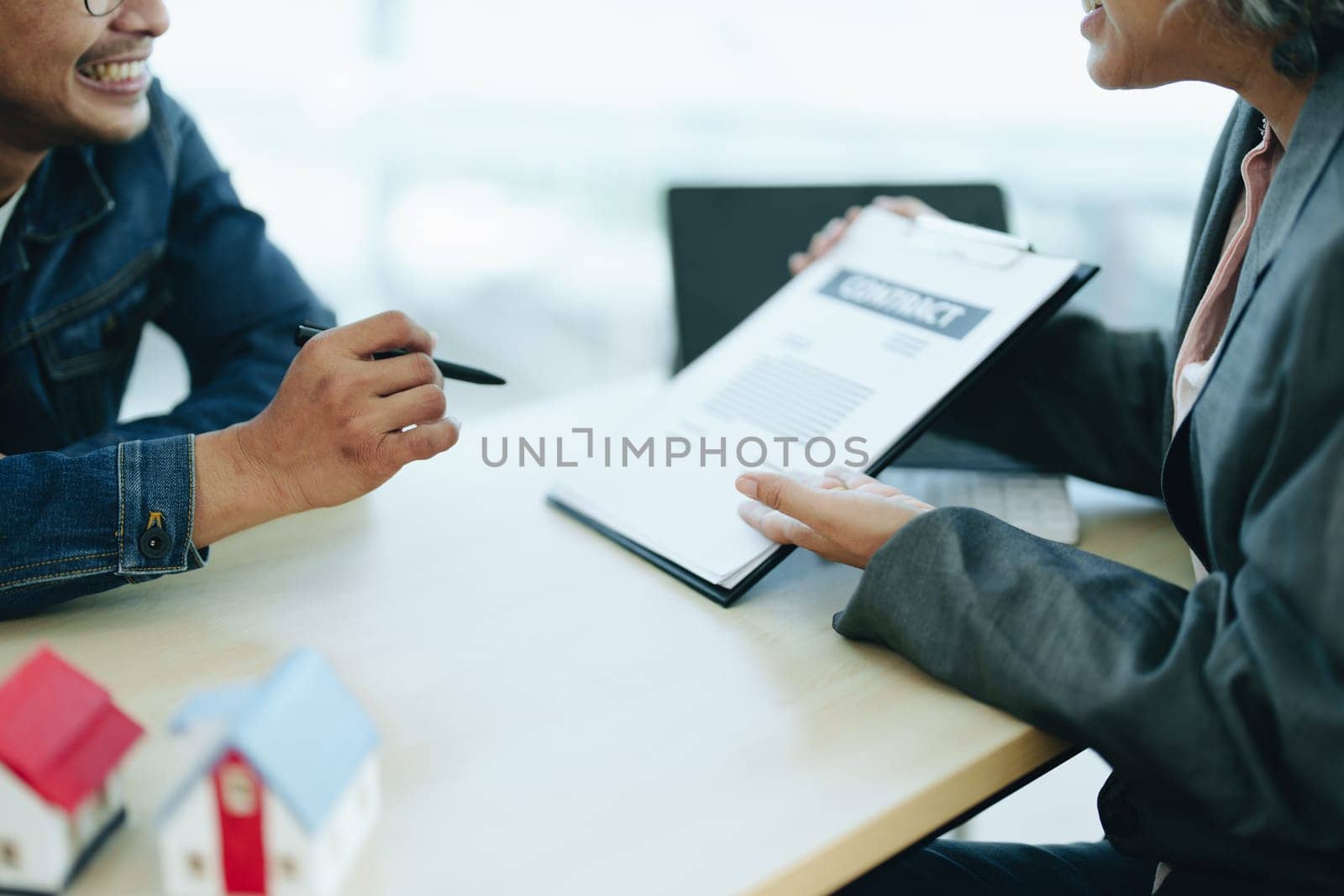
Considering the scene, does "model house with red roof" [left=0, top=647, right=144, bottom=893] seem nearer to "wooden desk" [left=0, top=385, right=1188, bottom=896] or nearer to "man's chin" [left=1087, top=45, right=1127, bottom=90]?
"wooden desk" [left=0, top=385, right=1188, bottom=896]

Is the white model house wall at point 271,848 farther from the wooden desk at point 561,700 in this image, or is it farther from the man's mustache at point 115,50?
the man's mustache at point 115,50

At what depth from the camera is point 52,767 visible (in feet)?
1.86

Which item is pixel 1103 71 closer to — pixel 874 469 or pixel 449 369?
pixel 874 469

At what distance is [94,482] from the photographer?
2.87 ft

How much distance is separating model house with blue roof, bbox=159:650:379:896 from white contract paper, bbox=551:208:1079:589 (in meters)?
0.39

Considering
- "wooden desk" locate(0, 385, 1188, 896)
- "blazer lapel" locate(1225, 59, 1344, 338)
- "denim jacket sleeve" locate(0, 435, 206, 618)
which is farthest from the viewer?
"denim jacket sleeve" locate(0, 435, 206, 618)

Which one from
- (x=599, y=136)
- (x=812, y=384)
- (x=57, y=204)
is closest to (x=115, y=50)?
(x=57, y=204)

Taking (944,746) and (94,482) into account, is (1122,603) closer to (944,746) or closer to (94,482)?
(944,746)

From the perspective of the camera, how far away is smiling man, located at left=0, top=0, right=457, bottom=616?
88cm

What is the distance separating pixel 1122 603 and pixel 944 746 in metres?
0.15

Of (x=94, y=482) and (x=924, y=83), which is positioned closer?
(x=94, y=482)

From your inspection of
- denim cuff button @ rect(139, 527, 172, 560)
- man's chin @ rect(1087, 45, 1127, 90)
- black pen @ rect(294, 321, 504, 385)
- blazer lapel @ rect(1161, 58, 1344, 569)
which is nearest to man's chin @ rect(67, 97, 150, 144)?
black pen @ rect(294, 321, 504, 385)

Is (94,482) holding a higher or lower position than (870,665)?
higher

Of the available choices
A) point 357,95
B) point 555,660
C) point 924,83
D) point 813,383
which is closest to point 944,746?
point 555,660
